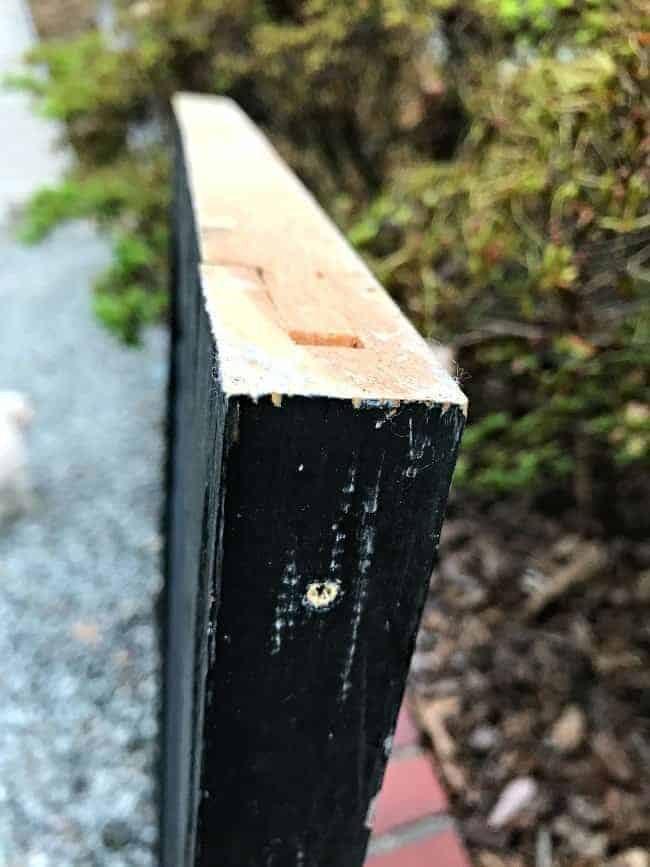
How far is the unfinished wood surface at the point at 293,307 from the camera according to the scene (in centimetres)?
48

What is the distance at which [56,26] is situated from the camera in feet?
19.4

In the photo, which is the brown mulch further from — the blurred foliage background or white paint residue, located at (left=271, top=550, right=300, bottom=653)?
white paint residue, located at (left=271, top=550, right=300, bottom=653)

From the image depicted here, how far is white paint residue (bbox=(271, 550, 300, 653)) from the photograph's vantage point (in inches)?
20.3

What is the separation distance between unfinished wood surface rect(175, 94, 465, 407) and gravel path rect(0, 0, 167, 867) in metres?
1.17

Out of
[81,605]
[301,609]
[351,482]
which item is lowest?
[81,605]

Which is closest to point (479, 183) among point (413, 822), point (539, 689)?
point (539, 689)

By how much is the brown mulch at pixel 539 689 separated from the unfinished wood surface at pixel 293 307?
1.15 m

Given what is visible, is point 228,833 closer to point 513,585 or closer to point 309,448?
point 309,448

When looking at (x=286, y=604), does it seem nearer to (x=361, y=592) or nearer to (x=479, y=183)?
(x=361, y=592)

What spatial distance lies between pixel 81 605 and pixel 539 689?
120 cm

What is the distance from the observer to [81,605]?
6.95 ft

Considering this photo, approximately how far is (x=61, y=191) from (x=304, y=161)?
3.18 ft

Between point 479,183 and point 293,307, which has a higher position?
point 293,307

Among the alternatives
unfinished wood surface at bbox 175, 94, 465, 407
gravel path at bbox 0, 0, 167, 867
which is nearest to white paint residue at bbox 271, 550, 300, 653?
unfinished wood surface at bbox 175, 94, 465, 407
